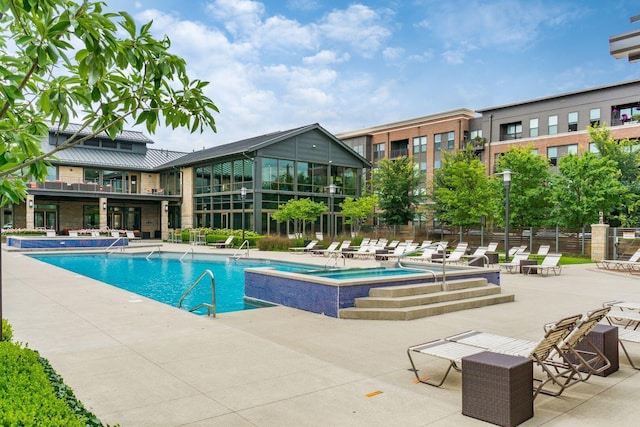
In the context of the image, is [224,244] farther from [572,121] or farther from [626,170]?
[572,121]

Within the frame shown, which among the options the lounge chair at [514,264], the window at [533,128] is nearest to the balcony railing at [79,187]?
the lounge chair at [514,264]

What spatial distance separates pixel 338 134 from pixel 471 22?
41750 millimetres

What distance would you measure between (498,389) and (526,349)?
→ 1222mm

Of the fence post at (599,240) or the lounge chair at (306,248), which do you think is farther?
the lounge chair at (306,248)

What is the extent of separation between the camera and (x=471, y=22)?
20.1 meters

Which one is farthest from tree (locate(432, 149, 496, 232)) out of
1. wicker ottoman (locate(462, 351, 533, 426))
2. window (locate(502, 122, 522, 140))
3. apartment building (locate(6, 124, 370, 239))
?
wicker ottoman (locate(462, 351, 533, 426))

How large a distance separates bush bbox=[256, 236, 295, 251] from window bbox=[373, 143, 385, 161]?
1128 inches

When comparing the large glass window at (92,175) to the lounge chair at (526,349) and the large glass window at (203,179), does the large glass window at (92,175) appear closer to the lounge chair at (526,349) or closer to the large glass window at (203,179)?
the large glass window at (203,179)

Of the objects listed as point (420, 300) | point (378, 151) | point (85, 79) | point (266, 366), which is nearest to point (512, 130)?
point (378, 151)

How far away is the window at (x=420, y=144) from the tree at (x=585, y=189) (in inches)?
891

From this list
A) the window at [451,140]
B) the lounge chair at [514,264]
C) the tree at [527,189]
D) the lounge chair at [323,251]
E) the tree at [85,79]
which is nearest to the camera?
the tree at [85,79]

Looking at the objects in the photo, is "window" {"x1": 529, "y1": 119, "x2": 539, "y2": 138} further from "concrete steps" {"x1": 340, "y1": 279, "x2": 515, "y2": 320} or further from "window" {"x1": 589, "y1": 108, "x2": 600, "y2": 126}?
"concrete steps" {"x1": 340, "y1": 279, "x2": 515, "y2": 320}

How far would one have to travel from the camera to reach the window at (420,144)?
51.9m

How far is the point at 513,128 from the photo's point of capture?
4594 centimetres
